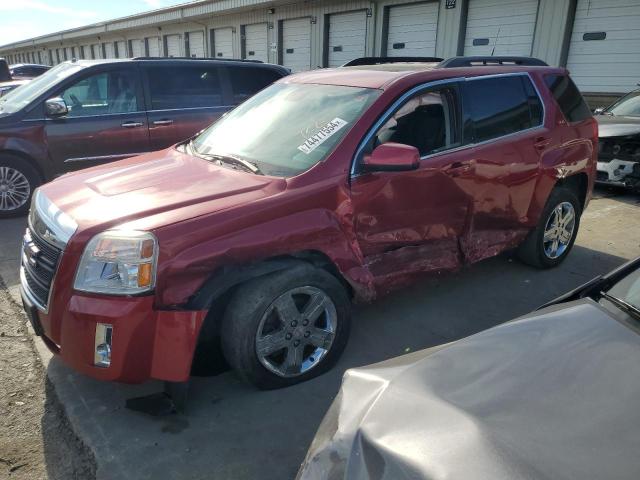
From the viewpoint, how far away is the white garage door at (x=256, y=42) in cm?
2034

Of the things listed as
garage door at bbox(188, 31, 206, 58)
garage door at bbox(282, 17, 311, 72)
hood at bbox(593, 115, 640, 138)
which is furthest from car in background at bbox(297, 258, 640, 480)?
garage door at bbox(188, 31, 206, 58)

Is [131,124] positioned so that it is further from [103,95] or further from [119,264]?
[119,264]

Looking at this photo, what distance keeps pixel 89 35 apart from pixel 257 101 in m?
37.5

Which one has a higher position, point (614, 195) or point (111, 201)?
point (111, 201)

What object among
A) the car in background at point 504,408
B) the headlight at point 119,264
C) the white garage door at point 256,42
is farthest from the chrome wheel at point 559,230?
the white garage door at point 256,42

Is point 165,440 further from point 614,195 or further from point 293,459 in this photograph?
point 614,195

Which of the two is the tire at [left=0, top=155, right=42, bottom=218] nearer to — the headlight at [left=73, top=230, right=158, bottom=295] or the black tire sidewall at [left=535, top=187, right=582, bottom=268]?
the headlight at [left=73, top=230, right=158, bottom=295]

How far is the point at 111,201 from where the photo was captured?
2773 millimetres

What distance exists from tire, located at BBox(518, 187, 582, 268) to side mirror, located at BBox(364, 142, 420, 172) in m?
2.12

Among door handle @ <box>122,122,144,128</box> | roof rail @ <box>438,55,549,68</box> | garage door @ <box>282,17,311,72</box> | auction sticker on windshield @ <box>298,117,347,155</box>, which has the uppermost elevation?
garage door @ <box>282,17,311,72</box>

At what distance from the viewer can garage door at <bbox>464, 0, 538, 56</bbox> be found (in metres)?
12.1

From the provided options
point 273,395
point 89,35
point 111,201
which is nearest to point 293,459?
point 273,395

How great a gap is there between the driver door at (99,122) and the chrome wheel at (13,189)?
45cm

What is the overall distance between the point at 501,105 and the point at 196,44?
945 inches
